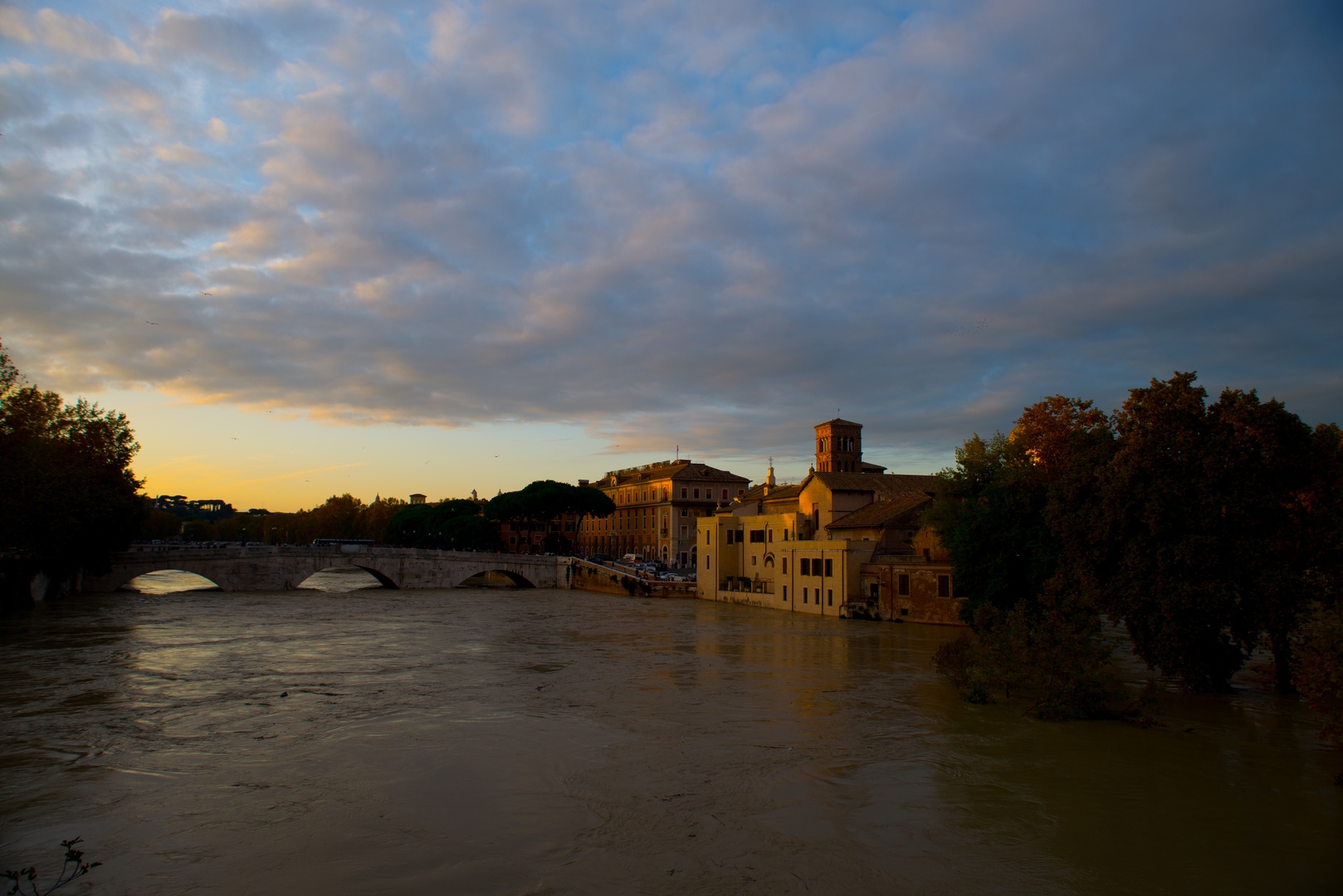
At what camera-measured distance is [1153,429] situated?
798 inches

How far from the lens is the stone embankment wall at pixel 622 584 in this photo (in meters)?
54.3

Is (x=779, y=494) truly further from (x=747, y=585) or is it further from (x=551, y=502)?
(x=551, y=502)

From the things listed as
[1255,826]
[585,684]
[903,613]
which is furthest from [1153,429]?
[903,613]

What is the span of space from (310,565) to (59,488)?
17200 mm

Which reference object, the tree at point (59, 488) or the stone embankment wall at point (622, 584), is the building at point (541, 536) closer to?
the stone embankment wall at point (622, 584)

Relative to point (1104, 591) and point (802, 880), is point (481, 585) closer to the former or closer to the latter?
point (1104, 591)

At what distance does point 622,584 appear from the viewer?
5619 cm

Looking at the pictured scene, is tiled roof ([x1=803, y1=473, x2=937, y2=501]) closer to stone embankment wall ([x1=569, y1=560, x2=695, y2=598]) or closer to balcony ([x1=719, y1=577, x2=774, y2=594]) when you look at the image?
balcony ([x1=719, y1=577, x2=774, y2=594])

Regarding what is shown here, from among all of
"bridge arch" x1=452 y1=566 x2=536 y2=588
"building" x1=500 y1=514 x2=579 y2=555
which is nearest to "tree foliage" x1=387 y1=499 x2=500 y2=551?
"building" x1=500 y1=514 x2=579 y2=555

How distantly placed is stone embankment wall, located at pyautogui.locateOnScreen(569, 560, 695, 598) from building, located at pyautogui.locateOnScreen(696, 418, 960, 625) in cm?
172

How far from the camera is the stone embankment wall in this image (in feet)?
178

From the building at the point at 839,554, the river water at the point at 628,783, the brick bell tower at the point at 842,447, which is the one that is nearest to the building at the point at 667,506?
the brick bell tower at the point at 842,447

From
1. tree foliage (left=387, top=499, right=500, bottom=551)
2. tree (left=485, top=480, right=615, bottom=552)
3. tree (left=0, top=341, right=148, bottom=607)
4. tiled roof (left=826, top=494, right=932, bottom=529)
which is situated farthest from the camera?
tree foliage (left=387, top=499, right=500, bottom=551)

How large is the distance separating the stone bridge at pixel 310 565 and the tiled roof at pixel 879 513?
2488 cm
